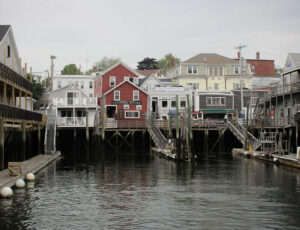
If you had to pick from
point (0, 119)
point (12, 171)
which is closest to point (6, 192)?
point (12, 171)

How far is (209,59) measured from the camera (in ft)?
320

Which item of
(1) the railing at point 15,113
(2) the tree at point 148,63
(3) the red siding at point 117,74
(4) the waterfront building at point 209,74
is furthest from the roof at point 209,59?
(1) the railing at point 15,113

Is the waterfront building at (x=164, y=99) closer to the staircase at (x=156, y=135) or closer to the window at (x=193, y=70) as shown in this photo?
the staircase at (x=156, y=135)

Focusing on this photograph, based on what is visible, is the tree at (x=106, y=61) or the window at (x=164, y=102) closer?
the window at (x=164, y=102)

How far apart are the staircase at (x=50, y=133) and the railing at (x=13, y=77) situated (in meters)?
7.55

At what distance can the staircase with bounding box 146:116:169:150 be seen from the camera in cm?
5899

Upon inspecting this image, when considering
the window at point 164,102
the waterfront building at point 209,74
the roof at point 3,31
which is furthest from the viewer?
the waterfront building at point 209,74

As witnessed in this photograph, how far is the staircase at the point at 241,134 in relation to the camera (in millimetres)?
56219

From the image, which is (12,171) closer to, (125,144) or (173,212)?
(173,212)

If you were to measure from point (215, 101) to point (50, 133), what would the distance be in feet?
106

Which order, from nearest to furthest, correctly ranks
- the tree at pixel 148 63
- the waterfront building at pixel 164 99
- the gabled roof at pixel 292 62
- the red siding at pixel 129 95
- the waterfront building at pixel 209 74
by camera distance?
the gabled roof at pixel 292 62 < the red siding at pixel 129 95 < the waterfront building at pixel 164 99 < the waterfront building at pixel 209 74 < the tree at pixel 148 63

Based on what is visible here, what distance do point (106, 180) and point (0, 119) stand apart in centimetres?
894

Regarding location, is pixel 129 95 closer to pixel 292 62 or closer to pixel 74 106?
pixel 74 106

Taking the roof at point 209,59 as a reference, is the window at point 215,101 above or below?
below
